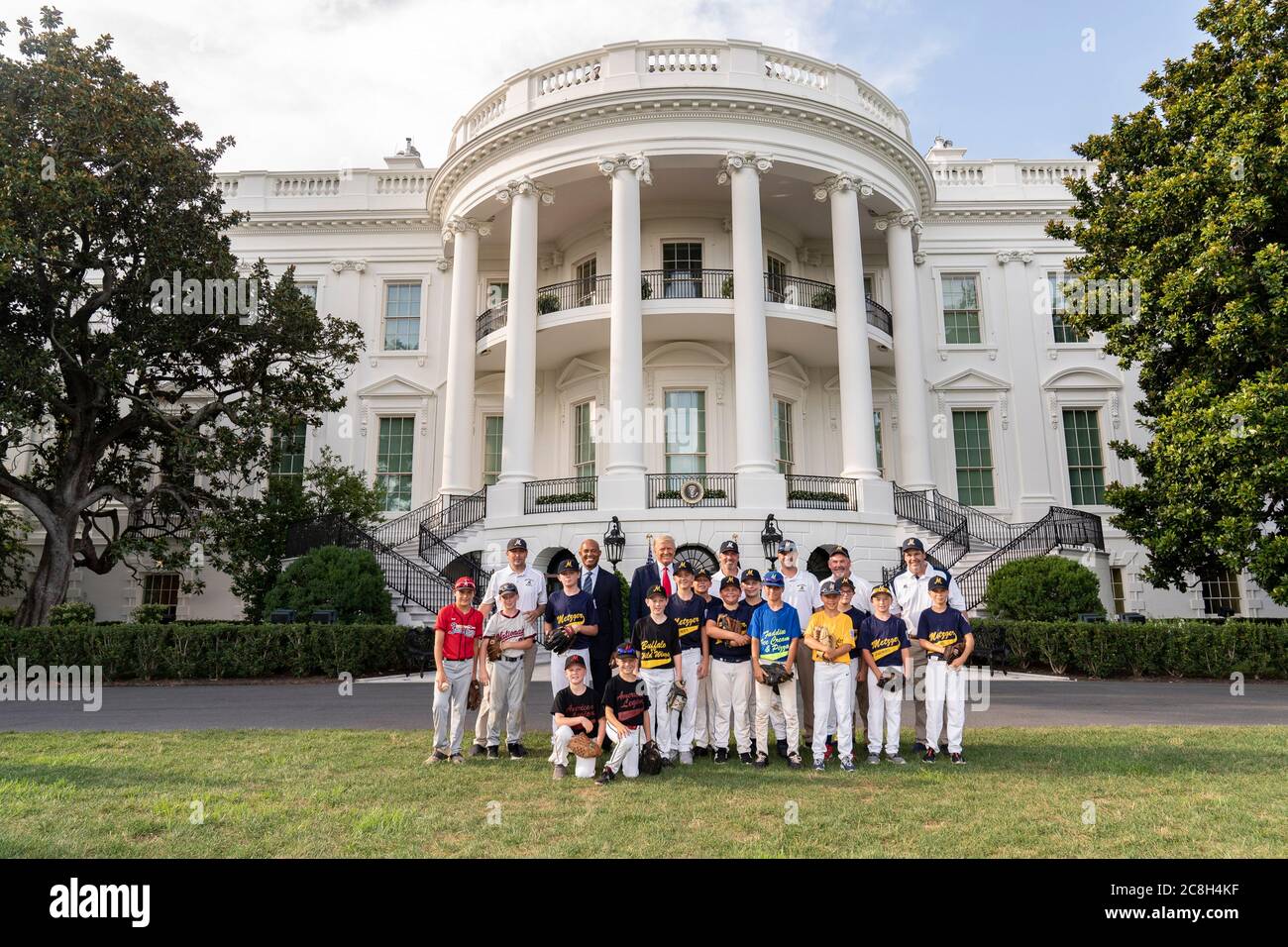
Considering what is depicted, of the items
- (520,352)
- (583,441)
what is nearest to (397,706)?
(520,352)

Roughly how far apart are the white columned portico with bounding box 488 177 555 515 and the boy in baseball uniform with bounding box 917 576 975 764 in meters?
12.3

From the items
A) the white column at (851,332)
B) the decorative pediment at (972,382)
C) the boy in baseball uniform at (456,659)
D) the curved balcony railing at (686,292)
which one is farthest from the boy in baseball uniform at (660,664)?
the decorative pediment at (972,382)

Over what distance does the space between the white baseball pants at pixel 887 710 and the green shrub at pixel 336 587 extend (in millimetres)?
10712

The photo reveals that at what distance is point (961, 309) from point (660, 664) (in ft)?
70.5

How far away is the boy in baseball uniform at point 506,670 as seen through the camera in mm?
6645

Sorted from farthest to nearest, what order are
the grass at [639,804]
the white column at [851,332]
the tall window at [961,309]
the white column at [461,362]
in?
the tall window at [961,309] → the white column at [461,362] → the white column at [851,332] → the grass at [639,804]

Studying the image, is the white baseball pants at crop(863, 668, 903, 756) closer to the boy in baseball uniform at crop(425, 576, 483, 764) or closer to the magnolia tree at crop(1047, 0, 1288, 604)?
the boy in baseball uniform at crop(425, 576, 483, 764)

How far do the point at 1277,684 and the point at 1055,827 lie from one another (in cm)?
1034

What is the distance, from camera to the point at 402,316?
24094 mm

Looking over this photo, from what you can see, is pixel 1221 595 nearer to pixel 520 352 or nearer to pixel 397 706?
pixel 520 352

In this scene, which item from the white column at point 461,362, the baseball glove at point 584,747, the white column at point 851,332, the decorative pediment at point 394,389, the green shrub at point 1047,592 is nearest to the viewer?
the baseball glove at point 584,747

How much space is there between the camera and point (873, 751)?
6398 millimetres

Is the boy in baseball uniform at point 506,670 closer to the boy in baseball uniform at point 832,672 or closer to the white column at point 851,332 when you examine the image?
the boy in baseball uniform at point 832,672

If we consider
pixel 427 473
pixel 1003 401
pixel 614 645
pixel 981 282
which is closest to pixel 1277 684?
pixel 614 645
